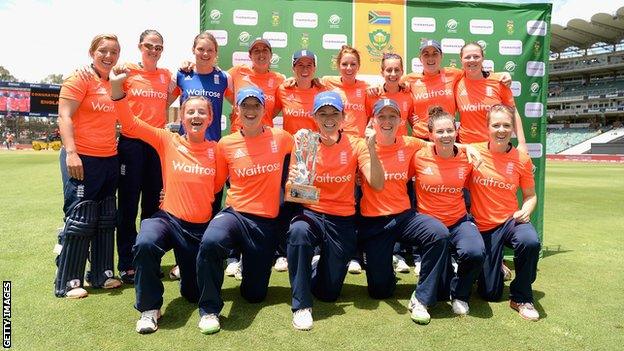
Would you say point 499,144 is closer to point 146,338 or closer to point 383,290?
point 383,290

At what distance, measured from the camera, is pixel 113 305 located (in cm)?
379

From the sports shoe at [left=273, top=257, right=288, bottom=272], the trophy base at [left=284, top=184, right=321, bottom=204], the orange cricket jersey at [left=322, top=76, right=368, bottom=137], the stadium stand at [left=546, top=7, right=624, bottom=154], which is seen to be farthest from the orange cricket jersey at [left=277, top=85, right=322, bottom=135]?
the stadium stand at [left=546, top=7, right=624, bottom=154]

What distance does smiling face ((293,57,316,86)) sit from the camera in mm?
4762

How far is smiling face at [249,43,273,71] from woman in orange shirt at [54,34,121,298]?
1.45m

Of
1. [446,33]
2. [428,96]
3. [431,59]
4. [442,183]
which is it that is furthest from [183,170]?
[446,33]

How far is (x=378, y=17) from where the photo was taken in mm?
6090

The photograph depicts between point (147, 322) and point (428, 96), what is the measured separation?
3.76 metres

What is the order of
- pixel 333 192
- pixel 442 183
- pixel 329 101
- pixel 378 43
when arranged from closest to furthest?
1. pixel 329 101
2. pixel 333 192
3. pixel 442 183
4. pixel 378 43

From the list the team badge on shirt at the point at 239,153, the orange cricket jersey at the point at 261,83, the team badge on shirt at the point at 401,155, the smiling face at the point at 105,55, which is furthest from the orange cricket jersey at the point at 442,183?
the smiling face at the point at 105,55

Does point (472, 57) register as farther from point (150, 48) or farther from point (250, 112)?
point (150, 48)

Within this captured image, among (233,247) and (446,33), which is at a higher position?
(446,33)

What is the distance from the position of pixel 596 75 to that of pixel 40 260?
71.5 meters

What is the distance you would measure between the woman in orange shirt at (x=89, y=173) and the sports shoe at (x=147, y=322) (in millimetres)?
921

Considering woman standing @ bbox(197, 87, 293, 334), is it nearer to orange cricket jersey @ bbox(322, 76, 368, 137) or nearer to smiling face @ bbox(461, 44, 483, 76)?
orange cricket jersey @ bbox(322, 76, 368, 137)
